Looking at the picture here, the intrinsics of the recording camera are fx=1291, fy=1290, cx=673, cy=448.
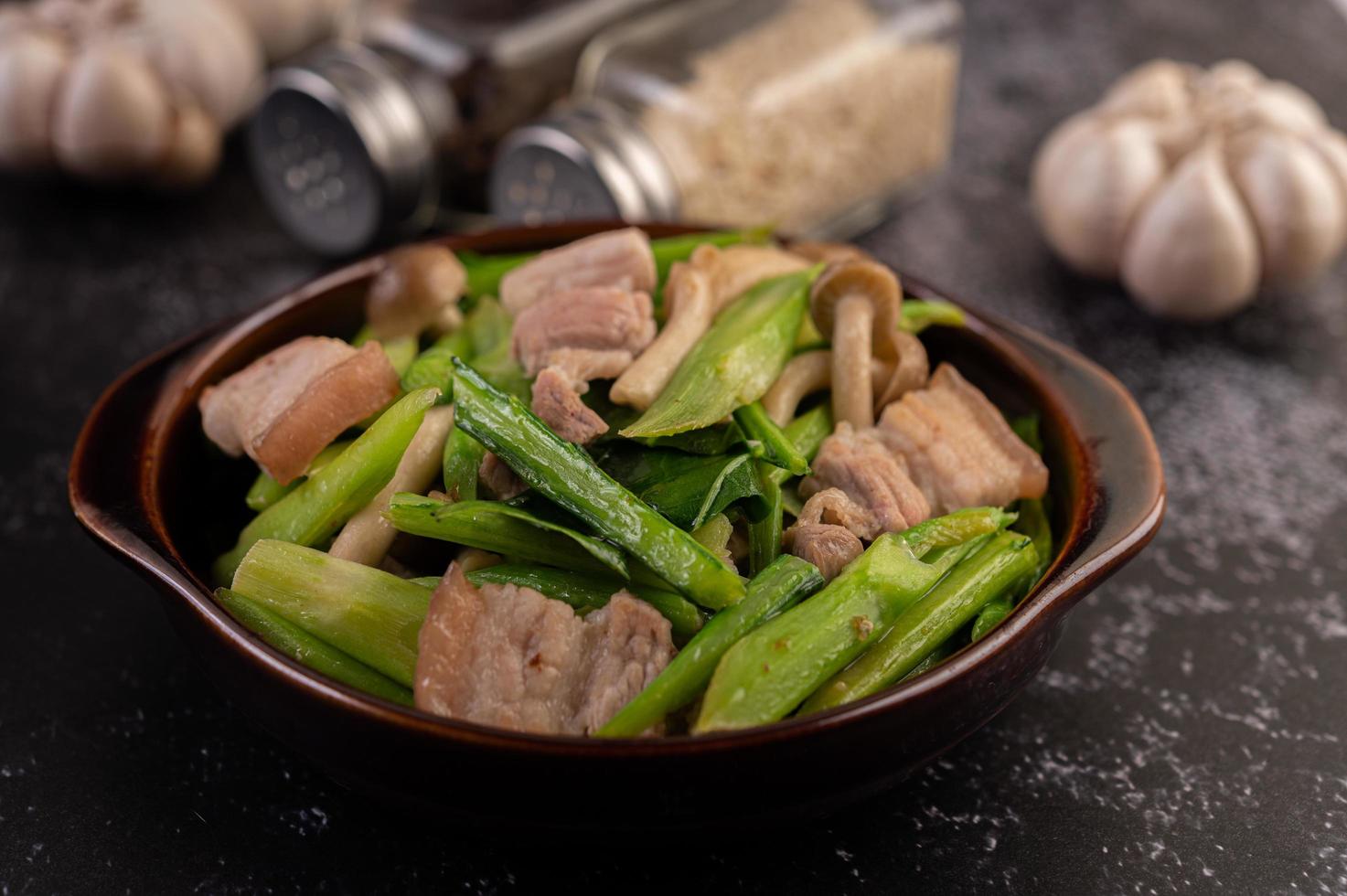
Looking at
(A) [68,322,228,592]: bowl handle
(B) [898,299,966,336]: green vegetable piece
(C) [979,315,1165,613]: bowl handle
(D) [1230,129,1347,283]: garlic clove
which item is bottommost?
(D) [1230,129,1347,283]: garlic clove

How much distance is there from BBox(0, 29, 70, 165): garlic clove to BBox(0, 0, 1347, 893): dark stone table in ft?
0.78

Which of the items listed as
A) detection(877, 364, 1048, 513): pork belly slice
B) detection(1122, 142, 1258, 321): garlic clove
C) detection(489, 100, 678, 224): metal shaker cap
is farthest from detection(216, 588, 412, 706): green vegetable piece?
detection(1122, 142, 1258, 321): garlic clove

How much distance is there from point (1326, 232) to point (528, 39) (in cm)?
169

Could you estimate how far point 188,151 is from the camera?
9.90 ft

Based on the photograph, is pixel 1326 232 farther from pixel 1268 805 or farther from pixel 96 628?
pixel 96 628

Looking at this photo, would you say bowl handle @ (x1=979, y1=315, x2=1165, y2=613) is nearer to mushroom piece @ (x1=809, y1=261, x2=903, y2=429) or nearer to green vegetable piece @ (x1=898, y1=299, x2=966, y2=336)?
green vegetable piece @ (x1=898, y1=299, x2=966, y2=336)

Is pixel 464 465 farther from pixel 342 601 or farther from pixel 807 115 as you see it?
pixel 807 115

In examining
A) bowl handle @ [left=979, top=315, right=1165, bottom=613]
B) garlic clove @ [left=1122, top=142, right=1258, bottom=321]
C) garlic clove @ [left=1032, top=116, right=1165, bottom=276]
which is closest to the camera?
bowl handle @ [left=979, top=315, right=1165, bottom=613]

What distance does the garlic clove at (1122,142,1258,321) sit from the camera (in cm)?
253

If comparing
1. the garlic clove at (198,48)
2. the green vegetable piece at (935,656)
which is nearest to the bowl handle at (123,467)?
the green vegetable piece at (935,656)

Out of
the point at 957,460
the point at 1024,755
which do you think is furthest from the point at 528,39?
the point at 1024,755

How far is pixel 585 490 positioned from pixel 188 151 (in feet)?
6.74

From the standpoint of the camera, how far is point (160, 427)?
5.41 feet

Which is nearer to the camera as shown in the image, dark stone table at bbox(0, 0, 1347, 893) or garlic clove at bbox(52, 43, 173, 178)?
dark stone table at bbox(0, 0, 1347, 893)
